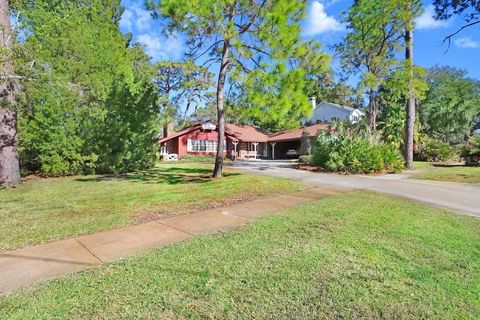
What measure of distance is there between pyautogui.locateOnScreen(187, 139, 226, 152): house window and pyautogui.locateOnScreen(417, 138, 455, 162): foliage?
769 inches

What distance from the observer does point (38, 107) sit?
44.4 ft

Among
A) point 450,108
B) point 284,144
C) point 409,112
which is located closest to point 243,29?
point 409,112

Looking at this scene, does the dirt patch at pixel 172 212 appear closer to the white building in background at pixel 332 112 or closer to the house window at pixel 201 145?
the house window at pixel 201 145

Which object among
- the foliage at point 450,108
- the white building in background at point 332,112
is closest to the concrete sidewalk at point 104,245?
the white building in background at point 332,112

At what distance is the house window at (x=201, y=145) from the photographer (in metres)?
32.7

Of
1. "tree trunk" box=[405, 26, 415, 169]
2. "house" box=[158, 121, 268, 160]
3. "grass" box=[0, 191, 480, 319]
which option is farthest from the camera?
"house" box=[158, 121, 268, 160]

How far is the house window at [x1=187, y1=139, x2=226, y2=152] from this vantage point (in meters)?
32.7

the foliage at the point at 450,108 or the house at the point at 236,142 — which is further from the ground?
the foliage at the point at 450,108

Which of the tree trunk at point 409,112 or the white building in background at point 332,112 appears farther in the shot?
the white building in background at point 332,112

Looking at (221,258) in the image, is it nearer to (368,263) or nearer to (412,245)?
(368,263)

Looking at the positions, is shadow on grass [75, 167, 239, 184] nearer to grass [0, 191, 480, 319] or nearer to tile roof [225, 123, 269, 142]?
grass [0, 191, 480, 319]

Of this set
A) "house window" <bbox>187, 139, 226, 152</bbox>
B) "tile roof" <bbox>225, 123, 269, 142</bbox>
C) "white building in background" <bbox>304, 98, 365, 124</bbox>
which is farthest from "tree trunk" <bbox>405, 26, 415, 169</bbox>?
"house window" <bbox>187, 139, 226, 152</bbox>

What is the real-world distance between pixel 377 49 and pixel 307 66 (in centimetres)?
1558

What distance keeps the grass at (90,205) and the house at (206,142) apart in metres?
20.8
